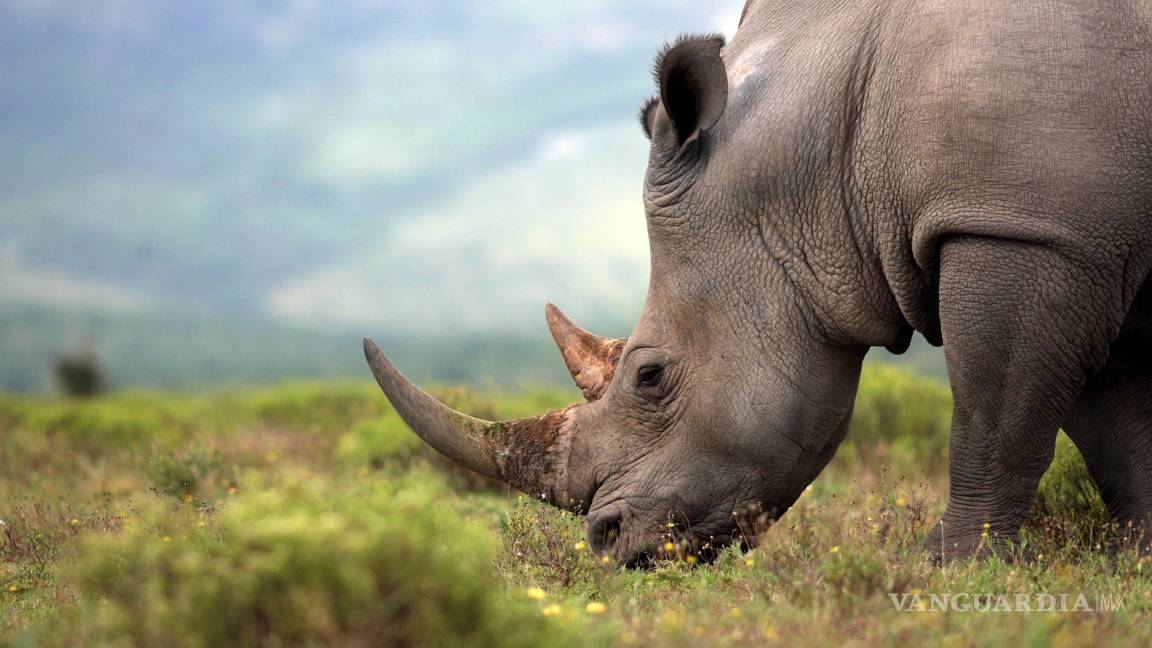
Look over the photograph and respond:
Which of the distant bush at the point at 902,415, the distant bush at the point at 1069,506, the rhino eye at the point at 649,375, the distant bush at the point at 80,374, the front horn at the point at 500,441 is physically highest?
the rhino eye at the point at 649,375

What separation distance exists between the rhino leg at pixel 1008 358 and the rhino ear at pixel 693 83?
1.08 meters

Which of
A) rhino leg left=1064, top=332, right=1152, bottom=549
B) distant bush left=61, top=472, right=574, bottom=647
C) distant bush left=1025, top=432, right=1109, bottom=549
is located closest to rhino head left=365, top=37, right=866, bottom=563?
distant bush left=1025, top=432, right=1109, bottom=549

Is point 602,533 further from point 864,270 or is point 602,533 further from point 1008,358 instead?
point 1008,358

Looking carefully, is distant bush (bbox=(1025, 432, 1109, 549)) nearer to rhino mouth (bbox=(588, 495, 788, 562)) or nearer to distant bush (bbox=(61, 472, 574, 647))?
rhino mouth (bbox=(588, 495, 788, 562))

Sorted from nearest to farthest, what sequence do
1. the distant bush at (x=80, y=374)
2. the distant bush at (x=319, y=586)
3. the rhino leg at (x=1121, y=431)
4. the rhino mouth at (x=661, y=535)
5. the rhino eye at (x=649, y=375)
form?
the distant bush at (x=319, y=586) → the rhino mouth at (x=661, y=535) → the rhino eye at (x=649, y=375) → the rhino leg at (x=1121, y=431) → the distant bush at (x=80, y=374)

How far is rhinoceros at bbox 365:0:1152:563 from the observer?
4.28 meters

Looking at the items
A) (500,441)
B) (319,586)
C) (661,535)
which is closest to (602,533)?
(661,535)

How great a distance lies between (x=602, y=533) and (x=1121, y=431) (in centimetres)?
236

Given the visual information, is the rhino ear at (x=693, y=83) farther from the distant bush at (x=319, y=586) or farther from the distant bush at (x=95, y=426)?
the distant bush at (x=95, y=426)

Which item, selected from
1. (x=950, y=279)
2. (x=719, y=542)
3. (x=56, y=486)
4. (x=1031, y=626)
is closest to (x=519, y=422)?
(x=719, y=542)

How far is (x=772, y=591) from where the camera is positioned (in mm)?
A: 4129

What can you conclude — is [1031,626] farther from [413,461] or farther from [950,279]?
[413,461]

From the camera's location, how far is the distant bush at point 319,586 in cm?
277

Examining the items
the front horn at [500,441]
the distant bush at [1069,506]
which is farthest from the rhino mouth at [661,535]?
the distant bush at [1069,506]
